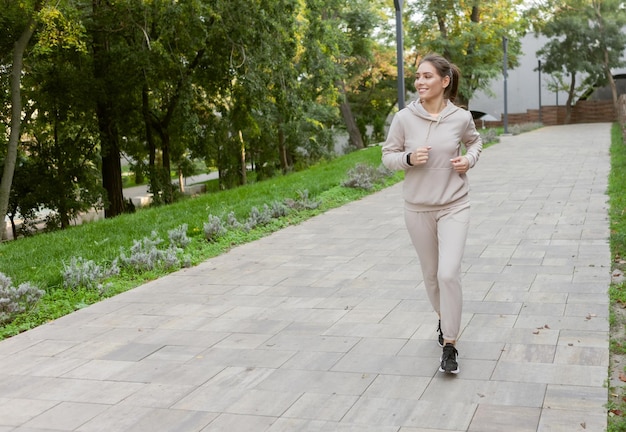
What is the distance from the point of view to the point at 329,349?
17.6 feet

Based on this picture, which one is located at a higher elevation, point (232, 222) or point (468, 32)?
point (468, 32)

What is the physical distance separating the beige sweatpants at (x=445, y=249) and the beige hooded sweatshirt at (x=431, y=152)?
2.7 inches

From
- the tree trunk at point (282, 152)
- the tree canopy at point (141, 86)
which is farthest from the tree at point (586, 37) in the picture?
the tree canopy at point (141, 86)

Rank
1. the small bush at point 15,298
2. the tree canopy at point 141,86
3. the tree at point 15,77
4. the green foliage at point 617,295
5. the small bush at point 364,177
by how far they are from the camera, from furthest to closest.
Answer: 1. the tree canopy at point 141,86
2. the small bush at point 364,177
3. the tree at point 15,77
4. the small bush at point 15,298
5. the green foliage at point 617,295

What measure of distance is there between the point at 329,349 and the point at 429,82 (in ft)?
6.25

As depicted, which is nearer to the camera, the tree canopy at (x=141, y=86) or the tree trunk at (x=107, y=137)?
the tree canopy at (x=141, y=86)

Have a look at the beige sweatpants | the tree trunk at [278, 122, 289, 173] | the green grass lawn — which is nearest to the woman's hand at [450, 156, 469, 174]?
the beige sweatpants

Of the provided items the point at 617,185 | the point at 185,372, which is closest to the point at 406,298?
the point at 185,372

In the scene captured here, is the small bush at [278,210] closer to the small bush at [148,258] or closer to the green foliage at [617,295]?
the small bush at [148,258]

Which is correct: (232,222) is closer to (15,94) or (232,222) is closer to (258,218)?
(258,218)

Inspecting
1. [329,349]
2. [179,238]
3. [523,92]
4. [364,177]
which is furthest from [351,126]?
[329,349]

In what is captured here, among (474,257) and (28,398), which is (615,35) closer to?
(474,257)

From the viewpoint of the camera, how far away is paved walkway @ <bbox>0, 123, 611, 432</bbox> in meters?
4.23

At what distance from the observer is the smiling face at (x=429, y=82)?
187 inches
